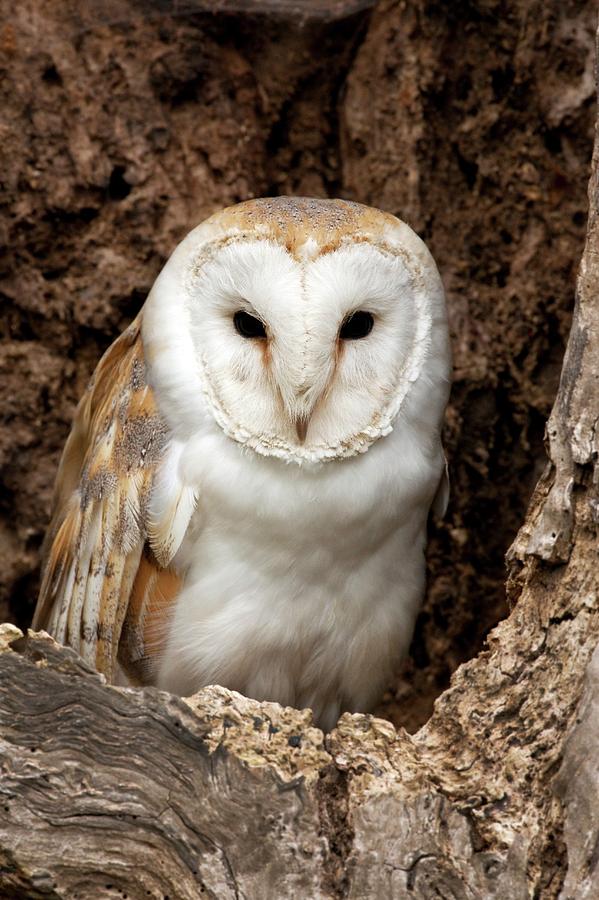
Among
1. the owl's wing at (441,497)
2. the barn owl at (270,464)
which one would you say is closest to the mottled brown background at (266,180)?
the owl's wing at (441,497)

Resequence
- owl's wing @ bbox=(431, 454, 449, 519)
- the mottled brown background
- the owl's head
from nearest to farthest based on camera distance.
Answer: the owl's head < owl's wing @ bbox=(431, 454, 449, 519) < the mottled brown background

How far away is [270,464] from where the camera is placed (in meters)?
2.11

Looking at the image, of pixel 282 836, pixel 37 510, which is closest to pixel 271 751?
pixel 282 836

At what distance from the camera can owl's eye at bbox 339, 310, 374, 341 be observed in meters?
2.09

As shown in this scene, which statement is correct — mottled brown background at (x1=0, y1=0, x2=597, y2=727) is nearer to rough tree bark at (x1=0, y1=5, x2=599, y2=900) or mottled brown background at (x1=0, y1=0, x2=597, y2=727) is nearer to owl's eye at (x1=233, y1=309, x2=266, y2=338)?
owl's eye at (x1=233, y1=309, x2=266, y2=338)

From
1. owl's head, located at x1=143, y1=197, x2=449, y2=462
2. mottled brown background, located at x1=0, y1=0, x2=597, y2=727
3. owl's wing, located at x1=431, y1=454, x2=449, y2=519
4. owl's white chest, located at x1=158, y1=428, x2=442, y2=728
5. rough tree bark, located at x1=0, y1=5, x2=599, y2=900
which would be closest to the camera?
rough tree bark, located at x1=0, y1=5, x2=599, y2=900

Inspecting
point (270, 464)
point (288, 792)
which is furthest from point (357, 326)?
point (288, 792)

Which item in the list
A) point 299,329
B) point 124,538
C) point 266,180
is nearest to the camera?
point 299,329

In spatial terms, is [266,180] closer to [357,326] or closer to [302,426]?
[357,326]

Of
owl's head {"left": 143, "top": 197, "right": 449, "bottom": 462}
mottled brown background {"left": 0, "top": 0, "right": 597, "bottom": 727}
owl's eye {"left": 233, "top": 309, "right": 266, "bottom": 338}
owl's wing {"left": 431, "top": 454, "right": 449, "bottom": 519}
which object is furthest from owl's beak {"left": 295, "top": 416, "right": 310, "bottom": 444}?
mottled brown background {"left": 0, "top": 0, "right": 597, "bottom": 727}

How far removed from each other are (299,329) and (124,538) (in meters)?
0.57

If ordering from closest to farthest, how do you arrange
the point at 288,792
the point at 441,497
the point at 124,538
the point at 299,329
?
1. the point at 288,792
2. the point at 299,329
3. the point at 124,538
4. the point at 441,497

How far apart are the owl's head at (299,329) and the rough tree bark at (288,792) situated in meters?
0.58

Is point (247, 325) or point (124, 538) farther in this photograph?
point (124, 538)
